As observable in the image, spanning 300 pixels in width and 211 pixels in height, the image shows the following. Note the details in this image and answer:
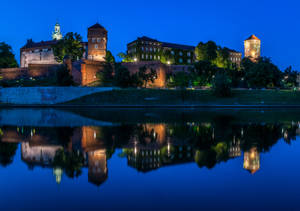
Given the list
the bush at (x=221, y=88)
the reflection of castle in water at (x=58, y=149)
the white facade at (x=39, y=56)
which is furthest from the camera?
the white facade at (x=39, y=56)

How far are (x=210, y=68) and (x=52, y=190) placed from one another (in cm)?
5837

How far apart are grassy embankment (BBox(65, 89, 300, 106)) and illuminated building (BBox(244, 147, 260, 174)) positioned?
34.6 metres

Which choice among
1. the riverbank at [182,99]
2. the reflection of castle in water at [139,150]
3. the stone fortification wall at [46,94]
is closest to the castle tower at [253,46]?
the riverbank at [182,99]

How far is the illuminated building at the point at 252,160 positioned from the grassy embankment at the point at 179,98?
113ft

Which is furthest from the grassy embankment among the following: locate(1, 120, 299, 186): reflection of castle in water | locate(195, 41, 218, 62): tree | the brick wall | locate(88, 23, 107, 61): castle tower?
locate(1, 120, 299, 186): reflection of castle in water

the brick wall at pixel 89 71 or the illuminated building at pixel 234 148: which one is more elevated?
the brick wall at pixel 89 71

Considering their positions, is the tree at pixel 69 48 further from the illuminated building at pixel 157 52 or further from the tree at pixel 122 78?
the tree at pixel 122 78

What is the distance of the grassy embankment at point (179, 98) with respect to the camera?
147 ft

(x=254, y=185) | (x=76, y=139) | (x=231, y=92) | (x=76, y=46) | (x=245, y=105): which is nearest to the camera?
(x=254, y=185)

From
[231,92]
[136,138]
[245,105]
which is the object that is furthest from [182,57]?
[136,138]

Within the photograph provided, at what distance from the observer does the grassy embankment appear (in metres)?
44.7

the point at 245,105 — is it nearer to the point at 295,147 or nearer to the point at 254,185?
the point at 295,147

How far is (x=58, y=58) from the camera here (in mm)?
67750

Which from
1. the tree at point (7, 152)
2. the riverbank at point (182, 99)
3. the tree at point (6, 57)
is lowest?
the tree at point (7, 152)
